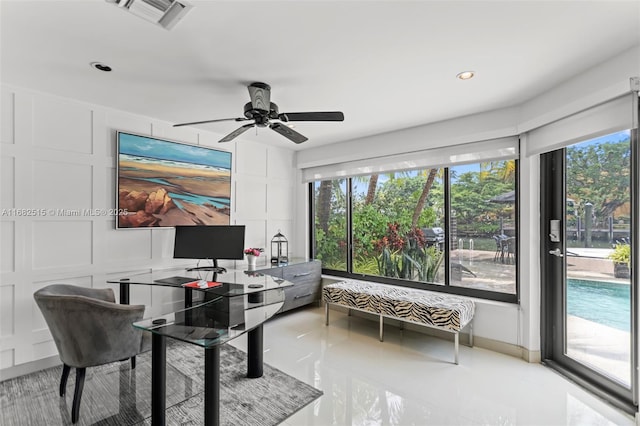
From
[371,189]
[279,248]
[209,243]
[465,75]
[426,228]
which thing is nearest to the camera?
[465,75]

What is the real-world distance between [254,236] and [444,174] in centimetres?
263

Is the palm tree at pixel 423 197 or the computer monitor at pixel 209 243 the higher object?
the palm tree at pixel 423 197

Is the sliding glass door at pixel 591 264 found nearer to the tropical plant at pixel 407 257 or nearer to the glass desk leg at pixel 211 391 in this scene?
the tropical plant at pixel 407 257

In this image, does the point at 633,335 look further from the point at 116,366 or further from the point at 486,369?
the point at 116,366

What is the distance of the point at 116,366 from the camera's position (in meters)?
2.75

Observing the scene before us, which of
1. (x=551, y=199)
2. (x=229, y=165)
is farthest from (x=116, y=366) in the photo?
(x=551, y=199)

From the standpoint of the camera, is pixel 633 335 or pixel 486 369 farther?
pixel 486 369

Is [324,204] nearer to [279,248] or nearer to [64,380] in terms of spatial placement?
[279,248]

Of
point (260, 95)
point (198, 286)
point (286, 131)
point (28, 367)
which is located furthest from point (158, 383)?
point (260, 95)

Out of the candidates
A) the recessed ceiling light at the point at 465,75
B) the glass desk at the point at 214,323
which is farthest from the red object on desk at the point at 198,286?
the recessed ceiling light at the point at 465,75

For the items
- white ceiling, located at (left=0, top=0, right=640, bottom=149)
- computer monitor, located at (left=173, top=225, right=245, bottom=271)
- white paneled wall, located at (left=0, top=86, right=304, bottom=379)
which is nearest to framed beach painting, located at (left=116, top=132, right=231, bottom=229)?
white paneled wall, located at (left=0, top=86, right=304, bottom=379)

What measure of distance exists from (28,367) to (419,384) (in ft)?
10.7

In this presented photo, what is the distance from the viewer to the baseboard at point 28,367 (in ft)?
8.35

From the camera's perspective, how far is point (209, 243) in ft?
11.2
